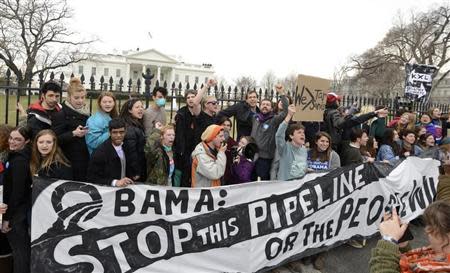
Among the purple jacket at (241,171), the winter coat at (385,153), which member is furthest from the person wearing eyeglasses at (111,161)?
the winter coat at (385,153)

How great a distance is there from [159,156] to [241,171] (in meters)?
1.20

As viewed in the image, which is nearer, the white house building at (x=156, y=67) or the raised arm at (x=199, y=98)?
the raised arm at (x=199, y=98)

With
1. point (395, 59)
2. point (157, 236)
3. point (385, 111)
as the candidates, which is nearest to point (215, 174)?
point (157, 236)

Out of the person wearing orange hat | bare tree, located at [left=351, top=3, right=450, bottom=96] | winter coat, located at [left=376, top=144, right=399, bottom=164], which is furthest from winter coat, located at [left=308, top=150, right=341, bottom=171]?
bare tree, located at [left=351, top=3, right=450, bottom=96]

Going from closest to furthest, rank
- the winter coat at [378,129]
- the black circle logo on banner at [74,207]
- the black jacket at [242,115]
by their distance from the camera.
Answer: the black circle logo on banner at [74,207]
the black jacket at [242,115]
the winter coat at [378,129]

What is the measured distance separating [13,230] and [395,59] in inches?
1697

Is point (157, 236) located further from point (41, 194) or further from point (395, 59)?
point (395, 59)

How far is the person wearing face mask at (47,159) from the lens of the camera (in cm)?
374

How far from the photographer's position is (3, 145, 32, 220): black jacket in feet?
12.0

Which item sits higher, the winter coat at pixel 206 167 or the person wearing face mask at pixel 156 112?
the person wearing face mask at pixel 156 112

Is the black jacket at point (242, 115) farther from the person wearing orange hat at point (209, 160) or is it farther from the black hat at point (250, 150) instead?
the person wearing orange hat at point (209, 160)

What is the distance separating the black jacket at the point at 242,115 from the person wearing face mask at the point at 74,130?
7.34ft

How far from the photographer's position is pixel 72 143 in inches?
167

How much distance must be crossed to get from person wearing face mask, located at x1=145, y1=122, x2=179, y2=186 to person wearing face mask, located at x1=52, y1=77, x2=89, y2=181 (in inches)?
26.9
